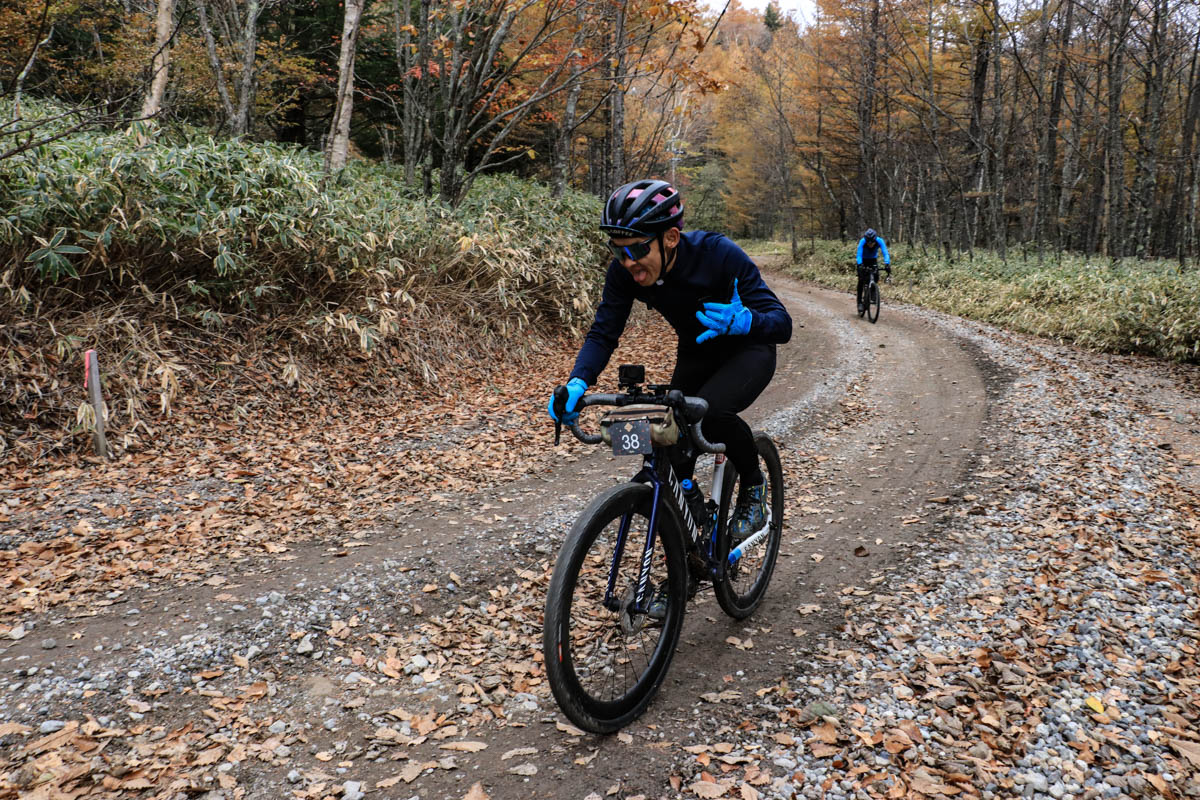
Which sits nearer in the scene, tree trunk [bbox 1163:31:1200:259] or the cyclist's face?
the cyclist's face

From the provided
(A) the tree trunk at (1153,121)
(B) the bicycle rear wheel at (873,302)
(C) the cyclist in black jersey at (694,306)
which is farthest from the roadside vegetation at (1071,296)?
(C) the cyclist in black jersey at (694,306)

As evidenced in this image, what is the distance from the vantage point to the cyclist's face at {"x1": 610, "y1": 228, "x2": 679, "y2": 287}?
10.4 feet

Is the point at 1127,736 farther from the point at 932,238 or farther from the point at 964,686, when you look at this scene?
the point at 932,238

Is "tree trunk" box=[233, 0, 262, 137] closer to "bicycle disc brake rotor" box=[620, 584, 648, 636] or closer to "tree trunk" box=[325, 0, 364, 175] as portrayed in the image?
"tree trunk" box=[325, 0, 364, 175]

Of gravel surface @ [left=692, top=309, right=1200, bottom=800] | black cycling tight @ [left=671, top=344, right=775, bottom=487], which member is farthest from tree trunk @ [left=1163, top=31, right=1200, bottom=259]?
black cycling tight @ [left=671, top=344, right=775, bottom=487]

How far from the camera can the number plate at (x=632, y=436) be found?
2855 millimetres

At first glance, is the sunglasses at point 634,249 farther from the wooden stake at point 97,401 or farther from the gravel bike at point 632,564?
the wooden stake at point 97,401

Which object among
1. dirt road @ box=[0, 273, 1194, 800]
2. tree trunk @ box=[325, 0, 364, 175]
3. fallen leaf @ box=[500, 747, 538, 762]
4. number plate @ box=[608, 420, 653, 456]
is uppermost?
tree trunk @ box=[325, 0, 364, 175]

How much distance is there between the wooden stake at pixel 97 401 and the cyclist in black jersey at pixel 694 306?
5.32m

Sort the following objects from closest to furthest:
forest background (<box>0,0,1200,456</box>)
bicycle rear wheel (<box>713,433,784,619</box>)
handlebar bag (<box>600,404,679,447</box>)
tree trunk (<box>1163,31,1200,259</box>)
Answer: handlebar bag (<box>600,404,679,447</box>)
bicycle rear wheel (<box>713,433,784,619</box>)
forest background (<box>0,0,1200,456</box>)
tree trunk (<box>1163,31,1200,259</box>)

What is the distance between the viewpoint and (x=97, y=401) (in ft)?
20.2

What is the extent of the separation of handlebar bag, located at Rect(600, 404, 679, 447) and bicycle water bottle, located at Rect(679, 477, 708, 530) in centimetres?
47

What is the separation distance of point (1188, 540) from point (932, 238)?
39.5m

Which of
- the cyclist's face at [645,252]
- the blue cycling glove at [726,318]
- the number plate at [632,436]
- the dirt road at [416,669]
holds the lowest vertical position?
the dirt road at [416,669]
